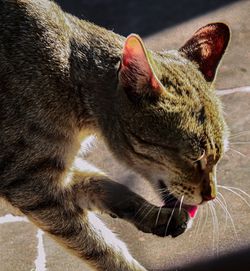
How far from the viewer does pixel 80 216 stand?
3.65 m

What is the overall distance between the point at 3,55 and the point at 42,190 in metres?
0.64

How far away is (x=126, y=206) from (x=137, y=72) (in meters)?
0.86

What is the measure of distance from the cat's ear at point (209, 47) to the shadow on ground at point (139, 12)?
2159mm

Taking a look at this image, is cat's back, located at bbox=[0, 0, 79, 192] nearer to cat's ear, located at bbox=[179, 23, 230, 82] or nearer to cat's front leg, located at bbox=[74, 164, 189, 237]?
cat's front leg, located at bbox=[74, 164, 189, 237]

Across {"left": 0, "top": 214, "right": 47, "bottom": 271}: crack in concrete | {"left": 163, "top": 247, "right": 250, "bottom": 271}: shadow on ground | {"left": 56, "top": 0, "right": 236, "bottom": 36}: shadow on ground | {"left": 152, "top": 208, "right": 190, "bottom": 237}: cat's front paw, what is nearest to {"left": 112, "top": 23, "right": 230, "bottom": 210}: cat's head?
A: {"left": 152, "top": 208, "right": 190, "bottom": 237}: cat's front paw

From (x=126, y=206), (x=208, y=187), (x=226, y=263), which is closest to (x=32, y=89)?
(x=126, y=206)

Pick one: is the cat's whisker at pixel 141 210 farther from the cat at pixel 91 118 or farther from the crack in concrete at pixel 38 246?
the crack in concrete at pixel 38 246

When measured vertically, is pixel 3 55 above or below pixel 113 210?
above

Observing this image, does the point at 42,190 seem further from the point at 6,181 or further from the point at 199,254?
the point at 199,254

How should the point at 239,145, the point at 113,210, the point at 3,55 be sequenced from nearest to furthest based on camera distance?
1. the point at 3,55
2. the point at 113,210
3. the point at 239,145

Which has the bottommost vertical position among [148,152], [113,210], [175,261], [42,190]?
[175,261]

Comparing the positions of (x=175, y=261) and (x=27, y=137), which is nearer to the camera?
(x=27, y=137)

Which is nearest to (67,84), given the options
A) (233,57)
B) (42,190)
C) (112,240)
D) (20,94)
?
(20,94)

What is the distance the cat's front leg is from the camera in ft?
12.1
